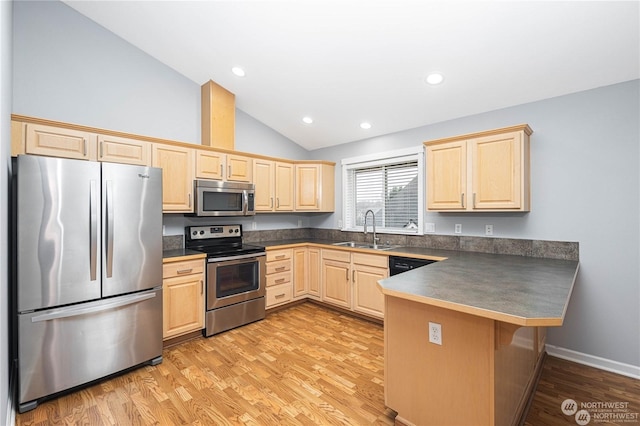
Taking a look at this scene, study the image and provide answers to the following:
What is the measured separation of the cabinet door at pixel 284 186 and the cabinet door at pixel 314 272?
2.49 feet

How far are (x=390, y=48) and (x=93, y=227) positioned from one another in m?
2.87

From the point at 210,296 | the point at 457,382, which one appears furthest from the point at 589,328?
the point at 210,296

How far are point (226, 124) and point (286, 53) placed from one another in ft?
4.39

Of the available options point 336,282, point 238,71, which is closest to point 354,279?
point 336,282

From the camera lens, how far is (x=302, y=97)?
11.9ft

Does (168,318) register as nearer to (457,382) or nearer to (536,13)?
(457,382)

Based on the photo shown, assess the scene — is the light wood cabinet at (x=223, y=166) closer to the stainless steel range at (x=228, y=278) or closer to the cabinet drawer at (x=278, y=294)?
the stainless steel range at (x=228, y=278)

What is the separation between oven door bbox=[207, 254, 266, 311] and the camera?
316 centimetres

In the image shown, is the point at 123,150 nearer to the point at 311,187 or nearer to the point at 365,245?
the point at 311,187

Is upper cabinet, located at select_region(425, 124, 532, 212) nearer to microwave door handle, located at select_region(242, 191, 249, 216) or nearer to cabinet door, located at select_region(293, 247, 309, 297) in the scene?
cabinet door, located at select_region(293, 247, 309, 297)

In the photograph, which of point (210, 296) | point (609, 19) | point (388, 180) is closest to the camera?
point (609, 19)

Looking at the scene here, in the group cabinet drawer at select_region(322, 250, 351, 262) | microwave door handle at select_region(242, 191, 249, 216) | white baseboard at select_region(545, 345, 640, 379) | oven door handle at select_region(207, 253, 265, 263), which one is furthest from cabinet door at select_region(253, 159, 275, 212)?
white baseboard at select_region(545, 345, 640, 379)

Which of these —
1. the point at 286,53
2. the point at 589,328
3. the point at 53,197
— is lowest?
the point at 589,328

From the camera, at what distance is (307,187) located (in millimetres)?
4500
